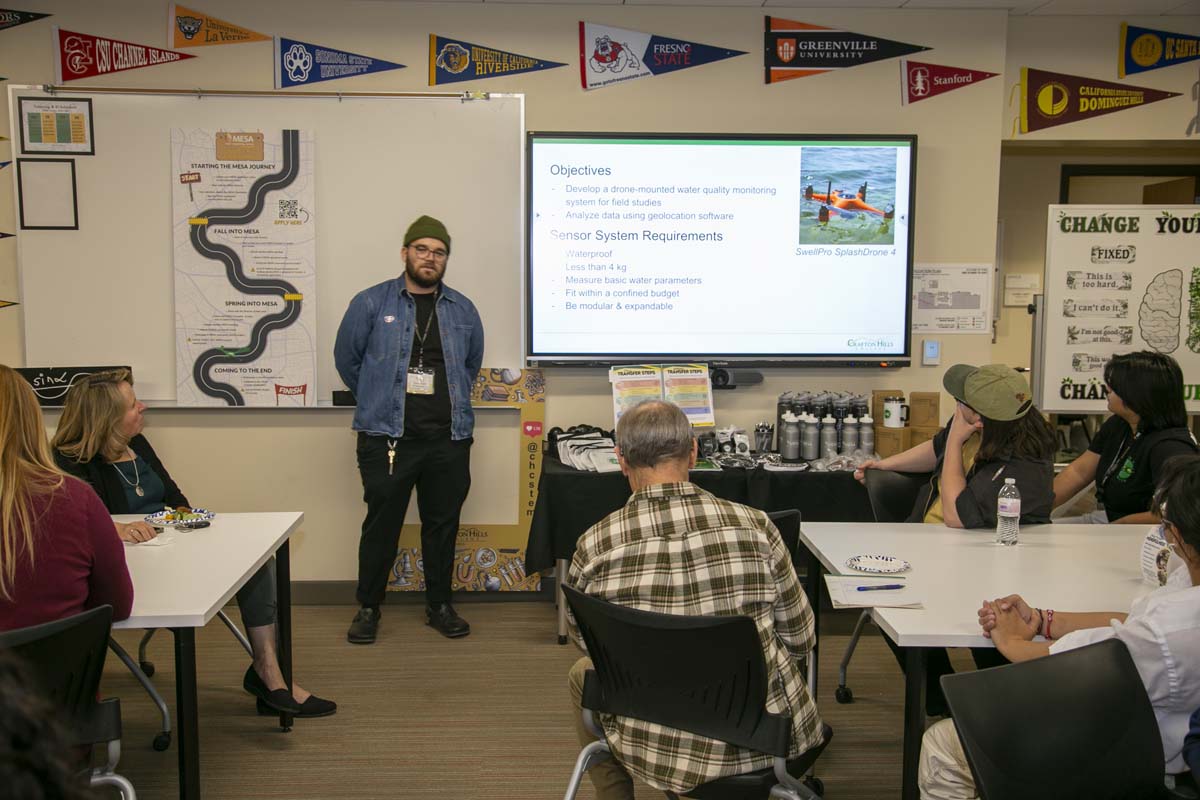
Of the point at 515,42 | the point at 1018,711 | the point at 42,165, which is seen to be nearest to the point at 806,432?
the point at 515,42

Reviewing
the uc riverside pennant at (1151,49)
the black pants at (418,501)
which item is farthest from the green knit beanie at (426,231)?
the uc riverside pennant at (1151,49)

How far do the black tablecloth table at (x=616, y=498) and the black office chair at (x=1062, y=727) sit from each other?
224cm

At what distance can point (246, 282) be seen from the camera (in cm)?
428

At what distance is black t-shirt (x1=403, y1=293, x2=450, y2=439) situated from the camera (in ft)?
13.0

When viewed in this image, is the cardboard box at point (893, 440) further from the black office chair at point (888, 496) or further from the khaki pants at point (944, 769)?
the khaki pants at point (944, 769)

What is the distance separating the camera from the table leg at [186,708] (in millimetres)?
2146

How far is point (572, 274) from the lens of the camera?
4293 millimetres

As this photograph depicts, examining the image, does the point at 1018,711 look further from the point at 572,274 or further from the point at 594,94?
the point at 594,94

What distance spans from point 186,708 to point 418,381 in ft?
6.48

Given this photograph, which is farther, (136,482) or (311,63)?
(311,63)

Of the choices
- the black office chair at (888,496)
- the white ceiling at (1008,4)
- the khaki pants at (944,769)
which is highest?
the white ceiling at (1008,4)

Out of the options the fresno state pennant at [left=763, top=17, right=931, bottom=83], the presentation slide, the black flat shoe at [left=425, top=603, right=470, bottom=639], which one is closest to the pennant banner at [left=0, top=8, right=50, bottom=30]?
the presentation slide

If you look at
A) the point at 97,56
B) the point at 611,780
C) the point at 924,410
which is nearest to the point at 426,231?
the point at 97,56

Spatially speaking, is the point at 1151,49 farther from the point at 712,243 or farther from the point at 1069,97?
the point at 712,243
